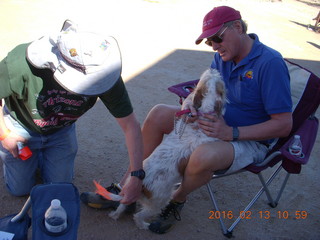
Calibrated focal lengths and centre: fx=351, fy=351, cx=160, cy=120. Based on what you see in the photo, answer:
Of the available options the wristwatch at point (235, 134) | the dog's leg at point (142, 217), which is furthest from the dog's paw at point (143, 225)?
the wristwatch at point (235, 134)

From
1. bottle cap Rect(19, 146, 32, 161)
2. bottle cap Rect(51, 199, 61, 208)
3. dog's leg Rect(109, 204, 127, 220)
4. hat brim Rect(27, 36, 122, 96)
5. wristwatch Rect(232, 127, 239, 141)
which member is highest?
hat brim Rect(27, 36, 122, 96)

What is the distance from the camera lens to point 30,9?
25.0ft

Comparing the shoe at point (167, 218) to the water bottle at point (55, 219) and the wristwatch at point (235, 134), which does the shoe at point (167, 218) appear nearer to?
the wristwatch at point (235, 134)

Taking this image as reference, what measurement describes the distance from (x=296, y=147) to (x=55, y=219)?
66.1 inches

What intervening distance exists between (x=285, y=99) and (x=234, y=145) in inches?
18.7

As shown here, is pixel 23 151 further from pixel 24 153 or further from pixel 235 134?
pixel 235 134

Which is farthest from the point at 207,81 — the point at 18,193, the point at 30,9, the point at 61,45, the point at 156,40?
the point at 30,9

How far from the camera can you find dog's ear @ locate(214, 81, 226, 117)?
8.10 feet

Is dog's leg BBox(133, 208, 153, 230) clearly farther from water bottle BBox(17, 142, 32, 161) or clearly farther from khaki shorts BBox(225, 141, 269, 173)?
water bottle BBox(17, 142, 32, 161)

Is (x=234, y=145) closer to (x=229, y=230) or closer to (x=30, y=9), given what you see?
(x=229, y=230)

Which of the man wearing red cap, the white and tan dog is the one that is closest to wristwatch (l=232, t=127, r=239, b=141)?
the man wearing red cap

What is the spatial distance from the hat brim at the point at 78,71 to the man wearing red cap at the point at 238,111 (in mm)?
825

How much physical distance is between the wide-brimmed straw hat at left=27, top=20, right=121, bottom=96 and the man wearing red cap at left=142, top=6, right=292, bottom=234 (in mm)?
851
